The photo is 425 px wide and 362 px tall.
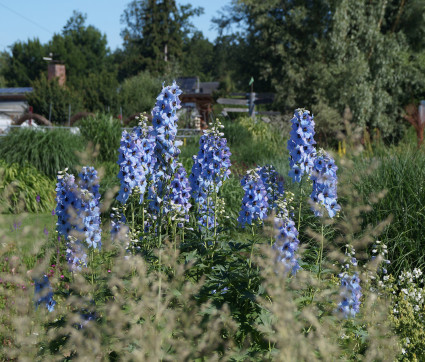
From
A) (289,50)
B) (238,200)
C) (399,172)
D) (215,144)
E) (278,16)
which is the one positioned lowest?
(238,200)

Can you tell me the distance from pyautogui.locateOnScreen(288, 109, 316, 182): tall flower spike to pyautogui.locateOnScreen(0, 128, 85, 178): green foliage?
6.67 metres

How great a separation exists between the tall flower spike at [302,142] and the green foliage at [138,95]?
29893 millimetres

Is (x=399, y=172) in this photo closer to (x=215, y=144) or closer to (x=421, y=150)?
(x=421, y=150)

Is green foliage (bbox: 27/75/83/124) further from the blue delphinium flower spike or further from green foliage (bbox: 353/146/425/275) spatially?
the blue delphinium flower spike

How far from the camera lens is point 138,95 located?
35.4 meters

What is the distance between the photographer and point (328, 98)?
69.9 ft

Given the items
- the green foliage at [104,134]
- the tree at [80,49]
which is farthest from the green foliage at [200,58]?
the green foliage at [104,134]

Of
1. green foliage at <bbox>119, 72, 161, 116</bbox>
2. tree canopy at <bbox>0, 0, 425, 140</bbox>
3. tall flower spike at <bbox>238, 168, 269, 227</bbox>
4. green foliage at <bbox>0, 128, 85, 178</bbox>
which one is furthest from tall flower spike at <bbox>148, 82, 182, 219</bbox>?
green foliage at <bbox>119, 72, 161, 116</bbox>

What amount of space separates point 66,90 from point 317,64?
1731 centimetres

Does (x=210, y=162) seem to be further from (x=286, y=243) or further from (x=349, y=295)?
(x=349, y=295)

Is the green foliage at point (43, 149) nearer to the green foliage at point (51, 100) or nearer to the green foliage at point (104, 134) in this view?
the green foliage at point (104, 134)

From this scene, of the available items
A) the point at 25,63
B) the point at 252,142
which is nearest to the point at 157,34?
the point at 25,63

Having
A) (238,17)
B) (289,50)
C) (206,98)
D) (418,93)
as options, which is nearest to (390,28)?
(418,93)

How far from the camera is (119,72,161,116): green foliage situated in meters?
34.2
